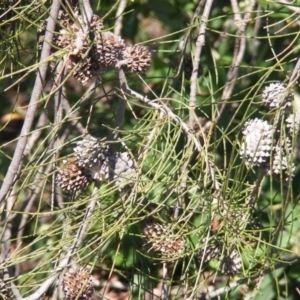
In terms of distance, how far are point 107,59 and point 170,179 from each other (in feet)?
0.73

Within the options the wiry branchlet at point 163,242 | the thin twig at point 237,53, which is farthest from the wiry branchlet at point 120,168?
the thin twig at point 237,53

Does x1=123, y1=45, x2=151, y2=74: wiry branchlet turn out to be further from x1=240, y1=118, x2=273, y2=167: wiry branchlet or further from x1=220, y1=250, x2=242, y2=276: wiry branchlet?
x1=220, y1=250, x2=242, y2=276: wiry branchlet

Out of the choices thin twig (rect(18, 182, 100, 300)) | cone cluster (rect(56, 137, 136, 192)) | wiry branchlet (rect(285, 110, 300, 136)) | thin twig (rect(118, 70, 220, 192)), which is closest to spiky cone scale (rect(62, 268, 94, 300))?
thin twig (rect(18, 182, 100, 300))

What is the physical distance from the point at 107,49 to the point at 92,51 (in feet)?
0.07

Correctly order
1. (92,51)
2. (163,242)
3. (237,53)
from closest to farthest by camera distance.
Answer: (92,51), (163,242), (237,53)

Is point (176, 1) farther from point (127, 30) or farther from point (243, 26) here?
point (243, 26)

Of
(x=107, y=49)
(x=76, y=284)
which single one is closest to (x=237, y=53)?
(x=107, y=49)

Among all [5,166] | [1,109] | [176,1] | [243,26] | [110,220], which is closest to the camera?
[110,220]

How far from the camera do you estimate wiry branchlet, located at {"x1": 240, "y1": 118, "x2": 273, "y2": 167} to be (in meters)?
1.07

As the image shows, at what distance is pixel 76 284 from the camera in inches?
43.5

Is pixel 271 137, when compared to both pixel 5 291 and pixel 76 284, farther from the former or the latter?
pixel 5 291

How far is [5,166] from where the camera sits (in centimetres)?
211

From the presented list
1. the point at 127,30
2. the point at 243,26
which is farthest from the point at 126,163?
the point at 127,30

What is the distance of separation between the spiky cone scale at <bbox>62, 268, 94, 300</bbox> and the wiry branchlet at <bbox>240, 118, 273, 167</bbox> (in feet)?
1.06
